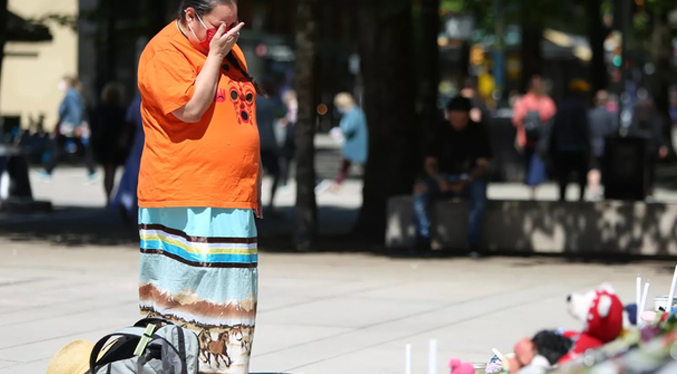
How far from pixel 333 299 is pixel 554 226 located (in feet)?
12.1

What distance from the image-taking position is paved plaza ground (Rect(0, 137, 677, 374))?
276 inches

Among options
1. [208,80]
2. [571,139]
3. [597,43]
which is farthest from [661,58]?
[208,80]

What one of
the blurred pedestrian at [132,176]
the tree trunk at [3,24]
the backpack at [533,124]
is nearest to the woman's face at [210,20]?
the blurred pedestrian at [132,176]

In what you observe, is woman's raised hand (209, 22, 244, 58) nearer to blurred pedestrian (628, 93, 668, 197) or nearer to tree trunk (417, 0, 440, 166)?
tree trunk (417, 0, 440, 166)

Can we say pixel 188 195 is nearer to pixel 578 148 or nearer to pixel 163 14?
pixel 578 148

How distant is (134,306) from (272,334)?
1.45 metres

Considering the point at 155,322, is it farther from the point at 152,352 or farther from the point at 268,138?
the point at 268,138

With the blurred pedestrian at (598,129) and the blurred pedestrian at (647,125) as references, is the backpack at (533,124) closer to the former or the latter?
the blurred pedestrian at (598,129)

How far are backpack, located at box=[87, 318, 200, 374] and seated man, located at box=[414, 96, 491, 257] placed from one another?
6954 millimetres

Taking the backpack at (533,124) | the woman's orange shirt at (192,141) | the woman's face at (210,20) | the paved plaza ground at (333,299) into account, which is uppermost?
the woman's face at (210,20)

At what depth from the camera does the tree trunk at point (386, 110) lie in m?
12.9

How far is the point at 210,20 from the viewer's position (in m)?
5.15

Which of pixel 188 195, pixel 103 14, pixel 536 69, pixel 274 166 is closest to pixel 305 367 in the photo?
pixel 188 195

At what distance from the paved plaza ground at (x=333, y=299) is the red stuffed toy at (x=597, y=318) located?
2.40 meters
